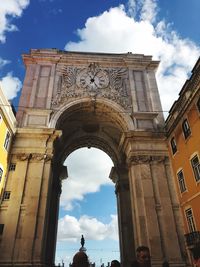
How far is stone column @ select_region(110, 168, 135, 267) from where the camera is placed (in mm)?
24950

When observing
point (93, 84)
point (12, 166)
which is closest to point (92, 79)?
point (93, 84)

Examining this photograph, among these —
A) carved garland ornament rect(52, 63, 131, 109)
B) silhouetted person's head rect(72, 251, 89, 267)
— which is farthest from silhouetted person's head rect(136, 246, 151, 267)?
carved garland ornament rect(52, 63, 131, 109)

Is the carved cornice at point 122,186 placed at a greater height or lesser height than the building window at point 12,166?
greater

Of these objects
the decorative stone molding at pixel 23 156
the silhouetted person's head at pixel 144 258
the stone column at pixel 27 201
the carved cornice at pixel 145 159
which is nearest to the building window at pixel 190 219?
the carved cornice at pixel 145 159

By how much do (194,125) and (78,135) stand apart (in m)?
16.9

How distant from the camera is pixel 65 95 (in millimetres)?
24750

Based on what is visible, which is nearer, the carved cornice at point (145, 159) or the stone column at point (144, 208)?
the stone column at point (144, 208)

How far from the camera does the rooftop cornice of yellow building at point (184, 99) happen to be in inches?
673

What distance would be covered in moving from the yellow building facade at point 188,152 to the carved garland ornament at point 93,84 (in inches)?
260

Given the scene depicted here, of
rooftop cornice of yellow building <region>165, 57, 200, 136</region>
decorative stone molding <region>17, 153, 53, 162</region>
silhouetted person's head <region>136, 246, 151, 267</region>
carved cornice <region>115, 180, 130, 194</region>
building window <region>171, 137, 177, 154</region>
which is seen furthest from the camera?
carved cornice <region>115, 180, 130, 194</region>

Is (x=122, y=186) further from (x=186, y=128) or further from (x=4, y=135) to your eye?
(x=4, y=135)

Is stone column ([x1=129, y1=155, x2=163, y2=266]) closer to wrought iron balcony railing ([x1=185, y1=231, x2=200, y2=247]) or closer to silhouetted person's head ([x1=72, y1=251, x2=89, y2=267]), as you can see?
wrought iron balcony railing ([x1=185, y1=231, x2=200, y2=247])

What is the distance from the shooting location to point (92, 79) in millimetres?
26344

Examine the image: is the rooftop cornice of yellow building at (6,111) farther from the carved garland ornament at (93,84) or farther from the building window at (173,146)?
the building window at (173,146)
